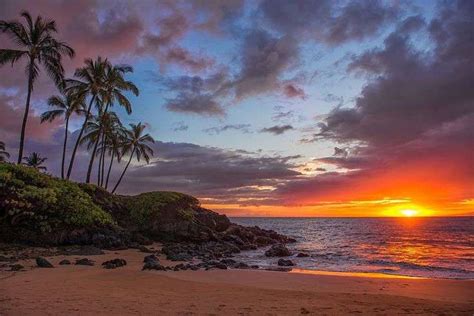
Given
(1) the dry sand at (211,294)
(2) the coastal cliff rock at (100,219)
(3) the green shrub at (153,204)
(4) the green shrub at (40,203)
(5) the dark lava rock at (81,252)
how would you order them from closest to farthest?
1. (1) the dry sand at (211,294)
2. (5) the dark lava rock at (81,252)
3. (4) the green shrub at (40,203)
4. (2) the coastal cliff rock at (100,219)
5. (3) the green shrub at (153,204)

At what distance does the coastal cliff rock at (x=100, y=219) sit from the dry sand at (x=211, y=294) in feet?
26.0

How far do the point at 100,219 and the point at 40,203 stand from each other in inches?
Answer: 170

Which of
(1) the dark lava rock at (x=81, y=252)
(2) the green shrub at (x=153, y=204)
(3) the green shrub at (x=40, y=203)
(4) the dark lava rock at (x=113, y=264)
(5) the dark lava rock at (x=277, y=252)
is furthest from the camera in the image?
(2) the green shrub at (x=153, y=204)

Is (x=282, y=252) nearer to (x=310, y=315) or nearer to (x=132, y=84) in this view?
(x=310, y=315)

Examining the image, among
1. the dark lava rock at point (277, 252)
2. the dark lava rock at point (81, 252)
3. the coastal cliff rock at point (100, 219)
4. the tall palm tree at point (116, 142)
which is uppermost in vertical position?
the tall palm tree at point (116, 142)

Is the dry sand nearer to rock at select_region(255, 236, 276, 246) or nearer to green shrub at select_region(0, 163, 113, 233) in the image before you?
green shrub at select_region(0, 163, 113, 233)

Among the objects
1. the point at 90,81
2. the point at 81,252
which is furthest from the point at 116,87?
the point at 81,252

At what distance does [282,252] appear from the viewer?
29969mm

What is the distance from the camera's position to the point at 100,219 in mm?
28391

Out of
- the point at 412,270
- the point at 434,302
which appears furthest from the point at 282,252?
the point at 434,302

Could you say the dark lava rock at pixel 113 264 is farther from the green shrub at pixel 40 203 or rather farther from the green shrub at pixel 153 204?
the green shrub at pixel 153 204

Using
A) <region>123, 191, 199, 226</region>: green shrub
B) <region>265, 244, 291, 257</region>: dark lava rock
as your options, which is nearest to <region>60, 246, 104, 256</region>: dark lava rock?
<region>123, 191, 199, 226</region>: green shrub

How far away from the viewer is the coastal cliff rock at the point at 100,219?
24969 mm

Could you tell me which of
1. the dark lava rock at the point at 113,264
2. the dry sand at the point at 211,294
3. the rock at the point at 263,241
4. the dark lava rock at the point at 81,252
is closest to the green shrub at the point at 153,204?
the rock at the point at 263,241
